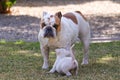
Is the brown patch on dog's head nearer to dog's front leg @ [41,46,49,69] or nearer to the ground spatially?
dog's front leg @ [41,46,49,69]

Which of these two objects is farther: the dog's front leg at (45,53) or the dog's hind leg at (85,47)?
the dog's hind leg at (85,47)

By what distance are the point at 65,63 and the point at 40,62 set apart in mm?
1600

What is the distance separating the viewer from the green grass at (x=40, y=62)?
684cm

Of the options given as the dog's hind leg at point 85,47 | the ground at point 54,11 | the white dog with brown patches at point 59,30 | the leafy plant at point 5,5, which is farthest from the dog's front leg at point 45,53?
the leafy plant at point 5,5

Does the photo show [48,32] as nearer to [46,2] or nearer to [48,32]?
[48,32]

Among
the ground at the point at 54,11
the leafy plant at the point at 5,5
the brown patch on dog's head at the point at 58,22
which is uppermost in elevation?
the brown patch on dog's head at the point at 58,22

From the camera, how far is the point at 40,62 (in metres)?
8.29

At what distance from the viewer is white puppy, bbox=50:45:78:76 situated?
6766 millimetres

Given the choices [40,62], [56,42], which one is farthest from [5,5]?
[56,42]

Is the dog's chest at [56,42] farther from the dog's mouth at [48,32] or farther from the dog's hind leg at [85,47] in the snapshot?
the dog's hind leg at [85,47]

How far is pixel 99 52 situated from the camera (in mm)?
9547

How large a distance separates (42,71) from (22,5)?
1162 centimetres

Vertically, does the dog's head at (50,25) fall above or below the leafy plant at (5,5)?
above

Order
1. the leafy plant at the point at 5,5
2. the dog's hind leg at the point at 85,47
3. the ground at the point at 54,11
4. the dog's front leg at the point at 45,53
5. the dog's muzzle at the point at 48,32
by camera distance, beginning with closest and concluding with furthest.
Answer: the dog's muzzle at the point at 48,32, the dog's front leg at the point at 45,53, the dog's hind leg at the point at 85,47, the ground at the point at 54,11, the leafy plant at the point at 5,5
